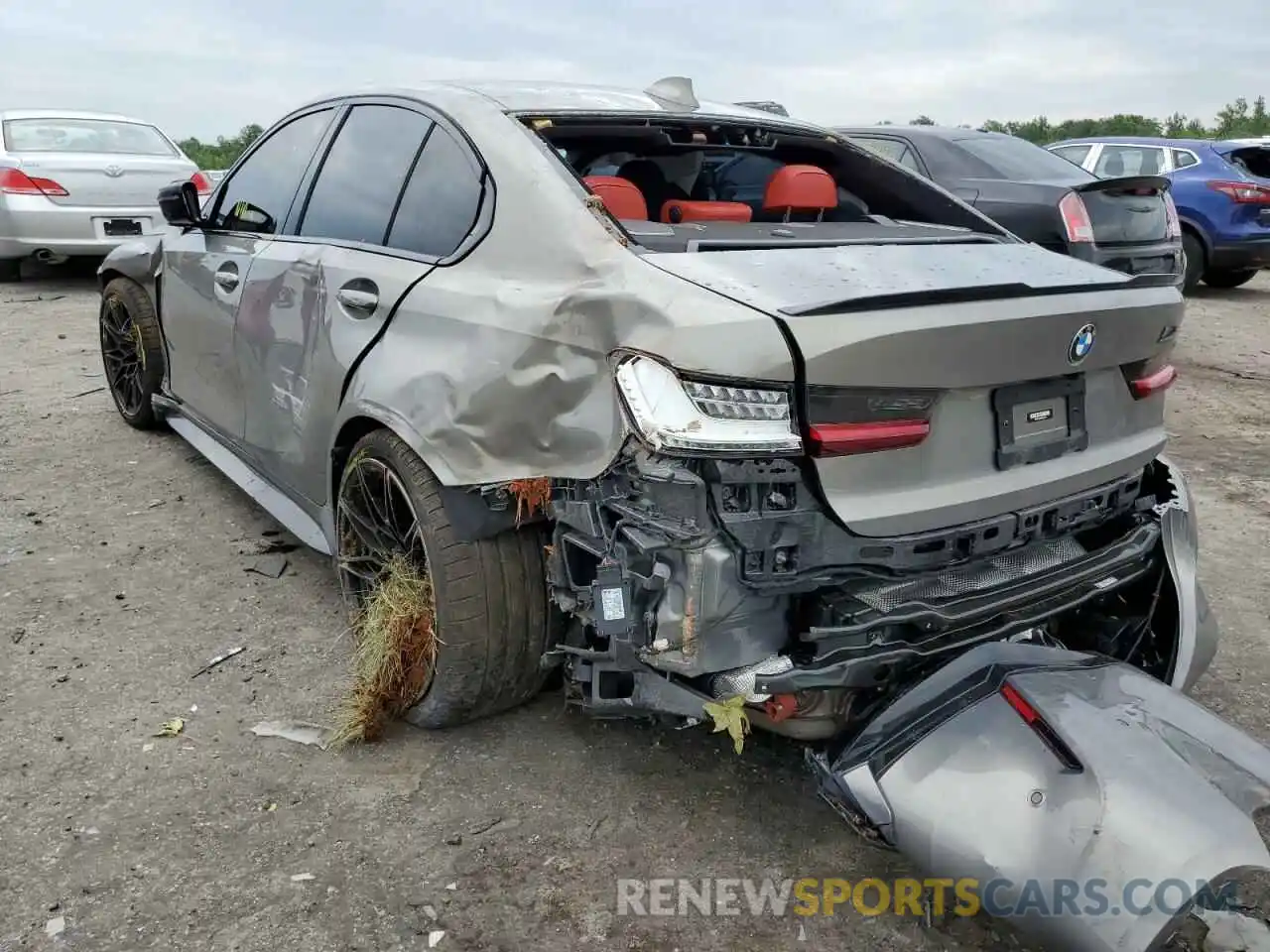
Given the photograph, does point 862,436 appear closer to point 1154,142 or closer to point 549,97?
point 549,97

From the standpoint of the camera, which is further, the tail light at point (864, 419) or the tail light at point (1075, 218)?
the tail light at point (1075, 218)

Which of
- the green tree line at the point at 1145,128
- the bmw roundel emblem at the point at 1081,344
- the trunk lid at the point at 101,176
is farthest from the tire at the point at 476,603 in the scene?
the green tree line at the point at 1145,128

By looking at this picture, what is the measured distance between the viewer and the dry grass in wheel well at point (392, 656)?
2.61 metres

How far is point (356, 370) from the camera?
2.70 m

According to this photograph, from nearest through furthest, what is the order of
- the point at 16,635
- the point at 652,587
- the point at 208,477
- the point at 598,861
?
the point at 652,587 < the point at 598,861 < the point at 16,635 < the point at 208,477

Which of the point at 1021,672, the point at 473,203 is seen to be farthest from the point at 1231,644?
the point at 473,203

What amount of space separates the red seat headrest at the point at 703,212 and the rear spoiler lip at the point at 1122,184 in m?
4.09

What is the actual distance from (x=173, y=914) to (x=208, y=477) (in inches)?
114

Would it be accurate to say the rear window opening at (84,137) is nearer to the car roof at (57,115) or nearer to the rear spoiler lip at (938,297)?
the car roof at (57,115)

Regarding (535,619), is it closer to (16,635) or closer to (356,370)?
(356,370)

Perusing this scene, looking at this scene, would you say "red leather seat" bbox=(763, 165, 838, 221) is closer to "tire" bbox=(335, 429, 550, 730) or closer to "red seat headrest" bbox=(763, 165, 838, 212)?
"red seat headrest" bbox=(763, 165, 838, 212)

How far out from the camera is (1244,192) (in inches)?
386

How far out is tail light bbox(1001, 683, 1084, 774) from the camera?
6.22 feet

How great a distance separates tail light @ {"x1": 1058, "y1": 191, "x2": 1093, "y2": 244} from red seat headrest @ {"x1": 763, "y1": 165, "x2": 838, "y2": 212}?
144 inches
